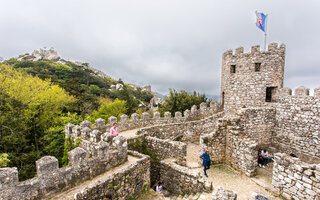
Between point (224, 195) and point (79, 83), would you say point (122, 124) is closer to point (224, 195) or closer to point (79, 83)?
point (224, 195)

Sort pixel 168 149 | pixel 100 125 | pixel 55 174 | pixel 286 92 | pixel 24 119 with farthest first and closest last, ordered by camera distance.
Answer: pixel 24 119 < pixel 100 125 < pixel 286 92 < pixel 168 149 < pixel 55 174

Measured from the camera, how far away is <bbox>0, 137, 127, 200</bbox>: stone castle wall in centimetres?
347

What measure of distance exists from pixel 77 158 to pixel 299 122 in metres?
11.0

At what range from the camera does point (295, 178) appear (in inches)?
213

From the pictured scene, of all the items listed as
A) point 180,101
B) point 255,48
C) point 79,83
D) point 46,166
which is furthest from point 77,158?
→ point 79,83

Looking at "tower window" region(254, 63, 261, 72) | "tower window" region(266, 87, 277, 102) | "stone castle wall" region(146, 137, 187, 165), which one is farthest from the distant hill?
"tower window" region(266, 87, 277, 102)

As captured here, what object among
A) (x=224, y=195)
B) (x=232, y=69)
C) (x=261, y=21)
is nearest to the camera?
(x=224, y=195)

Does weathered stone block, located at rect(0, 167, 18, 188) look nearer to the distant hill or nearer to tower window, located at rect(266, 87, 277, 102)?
tower window, located at rect(266, 87, 277, 102)

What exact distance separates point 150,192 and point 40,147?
437 inches

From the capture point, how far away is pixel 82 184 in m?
4.66

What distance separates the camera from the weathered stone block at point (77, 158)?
178 inches

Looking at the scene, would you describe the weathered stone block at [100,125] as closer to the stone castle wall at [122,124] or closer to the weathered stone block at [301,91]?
the stone castle wall at [122,124]

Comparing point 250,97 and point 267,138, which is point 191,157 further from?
point 250,97

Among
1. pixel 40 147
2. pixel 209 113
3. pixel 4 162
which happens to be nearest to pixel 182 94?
pixel 209 113
